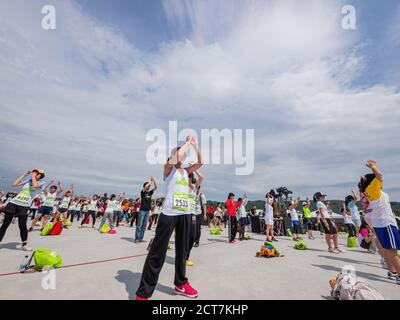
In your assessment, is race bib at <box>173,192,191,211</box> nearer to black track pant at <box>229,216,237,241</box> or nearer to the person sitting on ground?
black track pant at <box>229,216,237,241</box>

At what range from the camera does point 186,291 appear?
115 inches

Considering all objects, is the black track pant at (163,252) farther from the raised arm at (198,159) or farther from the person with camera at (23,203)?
the person with camera at (23,203)

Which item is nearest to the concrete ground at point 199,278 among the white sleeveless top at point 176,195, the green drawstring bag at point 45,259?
the green drawstring bag at point 45,259

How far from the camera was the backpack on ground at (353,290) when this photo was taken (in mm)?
2413

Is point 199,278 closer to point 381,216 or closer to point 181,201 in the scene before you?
point 181,201

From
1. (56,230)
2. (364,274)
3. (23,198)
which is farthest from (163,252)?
(56,230)

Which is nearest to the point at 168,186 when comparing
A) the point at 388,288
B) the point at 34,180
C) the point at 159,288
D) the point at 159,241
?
the point at 159,241

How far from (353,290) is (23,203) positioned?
24.4ft
